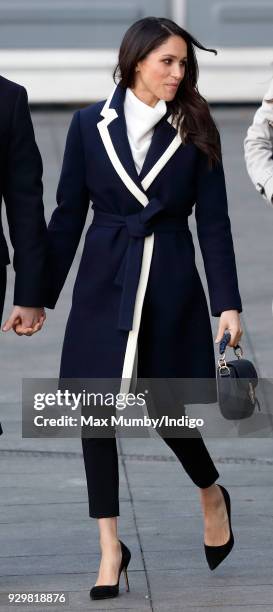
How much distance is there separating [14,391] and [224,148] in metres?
6.65

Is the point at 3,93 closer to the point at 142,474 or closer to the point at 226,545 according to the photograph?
the point at 226,545

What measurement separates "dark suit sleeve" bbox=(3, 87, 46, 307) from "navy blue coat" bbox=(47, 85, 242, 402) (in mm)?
133

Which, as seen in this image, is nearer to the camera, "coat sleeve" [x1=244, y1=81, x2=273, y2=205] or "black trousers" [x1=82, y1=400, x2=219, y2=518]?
"black trousers" [x1=82, y1=400, x2=219, y2=518]

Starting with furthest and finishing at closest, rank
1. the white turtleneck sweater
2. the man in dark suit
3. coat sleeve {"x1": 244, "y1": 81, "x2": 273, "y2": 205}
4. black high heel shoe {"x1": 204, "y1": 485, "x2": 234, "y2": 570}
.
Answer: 1. coat sleeve {"x1": 244, "y1": 81, "x2": 273, "y2": 205}
2. black high heel shoe {"x1": 204, "y1": 485, "x2": 234, "y2": 570}
3. the white turtleneck sweater
4. the man in dark suit

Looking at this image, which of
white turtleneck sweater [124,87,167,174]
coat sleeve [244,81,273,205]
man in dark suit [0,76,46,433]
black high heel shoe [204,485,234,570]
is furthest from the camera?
coat sleeve [244,81,273,205]

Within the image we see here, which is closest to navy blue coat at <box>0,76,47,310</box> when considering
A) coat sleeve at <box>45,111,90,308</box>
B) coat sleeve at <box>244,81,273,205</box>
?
coat sleeve at <box>45,111,90,308</box>

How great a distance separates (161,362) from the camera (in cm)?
465

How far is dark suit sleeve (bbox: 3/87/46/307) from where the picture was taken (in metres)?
4.50

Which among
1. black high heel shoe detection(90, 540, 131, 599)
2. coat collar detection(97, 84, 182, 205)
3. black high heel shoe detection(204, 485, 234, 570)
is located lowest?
black high heel shoe detection(204, 485, 234, 570)

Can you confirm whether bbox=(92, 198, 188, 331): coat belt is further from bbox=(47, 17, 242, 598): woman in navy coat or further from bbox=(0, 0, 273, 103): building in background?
bbox=(0, 0, 273, 103): building in background

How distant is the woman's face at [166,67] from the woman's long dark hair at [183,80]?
0.06 feet

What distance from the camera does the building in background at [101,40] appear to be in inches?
588

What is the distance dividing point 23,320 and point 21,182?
433mm

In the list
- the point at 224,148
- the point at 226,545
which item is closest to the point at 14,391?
the point at 226,545
